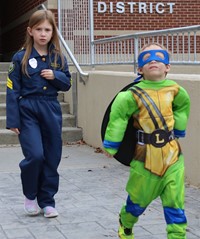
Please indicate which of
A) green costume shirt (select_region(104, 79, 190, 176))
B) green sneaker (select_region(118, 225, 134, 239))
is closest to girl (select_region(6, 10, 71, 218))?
green sneaker (select_region(118, 225, 134, 239))

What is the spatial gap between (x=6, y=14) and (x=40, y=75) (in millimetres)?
12400

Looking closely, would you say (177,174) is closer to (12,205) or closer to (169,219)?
(169,219)

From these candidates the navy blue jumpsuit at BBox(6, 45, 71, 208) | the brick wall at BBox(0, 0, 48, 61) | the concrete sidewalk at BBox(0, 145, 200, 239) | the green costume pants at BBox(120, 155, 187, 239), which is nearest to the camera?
the green costume pants at BBox(120, 155, 187, 239)

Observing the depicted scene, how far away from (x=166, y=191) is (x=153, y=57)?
3.23 feet

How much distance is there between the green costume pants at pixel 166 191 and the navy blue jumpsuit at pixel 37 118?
1324mm

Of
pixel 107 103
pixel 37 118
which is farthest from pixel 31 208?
pixel 107 103

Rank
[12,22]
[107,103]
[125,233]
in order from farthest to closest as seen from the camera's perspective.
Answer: [12,22] < [107,103] < [125,233]

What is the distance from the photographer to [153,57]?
448 cm

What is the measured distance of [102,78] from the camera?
31.6 ft

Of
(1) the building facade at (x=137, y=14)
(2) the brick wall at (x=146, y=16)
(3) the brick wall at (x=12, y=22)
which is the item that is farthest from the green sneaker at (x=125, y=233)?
(3) the brick wall at (x=12, y=22)

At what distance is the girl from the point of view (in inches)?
220

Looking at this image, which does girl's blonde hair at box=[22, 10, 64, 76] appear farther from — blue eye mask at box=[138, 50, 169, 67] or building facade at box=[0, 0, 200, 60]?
building facade at box=[0, 0, 200, 60]

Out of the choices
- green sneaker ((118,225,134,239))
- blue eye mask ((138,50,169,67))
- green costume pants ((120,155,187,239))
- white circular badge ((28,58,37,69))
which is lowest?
green sneaker ((118,225,134,239))

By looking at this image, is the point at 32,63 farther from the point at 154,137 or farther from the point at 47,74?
the point at 154,137
